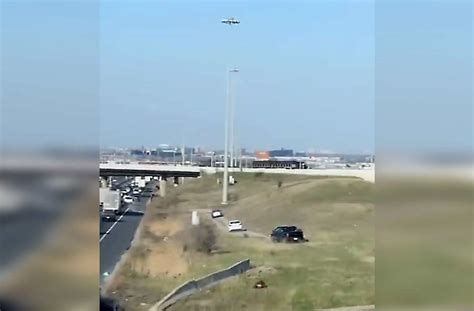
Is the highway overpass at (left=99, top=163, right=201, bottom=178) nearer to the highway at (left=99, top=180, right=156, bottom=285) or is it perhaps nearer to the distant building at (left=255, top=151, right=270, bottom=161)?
the highway at (left=99, top=180, right=156, bottom=285)

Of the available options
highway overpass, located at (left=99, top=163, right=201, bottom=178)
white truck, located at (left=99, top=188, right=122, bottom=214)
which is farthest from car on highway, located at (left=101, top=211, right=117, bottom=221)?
highway overpass, located at (left=99, top=163, right=201, bottom=178)

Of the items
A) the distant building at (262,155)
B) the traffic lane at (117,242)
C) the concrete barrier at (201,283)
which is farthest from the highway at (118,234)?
the distant building at (262,155)

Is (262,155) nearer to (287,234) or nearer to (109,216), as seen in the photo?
(287,234)

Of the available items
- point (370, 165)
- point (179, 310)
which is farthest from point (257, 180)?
point (370, 165)

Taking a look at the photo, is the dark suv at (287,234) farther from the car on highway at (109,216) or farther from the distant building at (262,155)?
the car on highway at (109,216)

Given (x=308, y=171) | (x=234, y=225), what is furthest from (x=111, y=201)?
(x=308, y=171)

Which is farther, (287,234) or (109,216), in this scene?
(287,234)

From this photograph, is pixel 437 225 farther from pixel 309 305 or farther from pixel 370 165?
pixel 309 305
